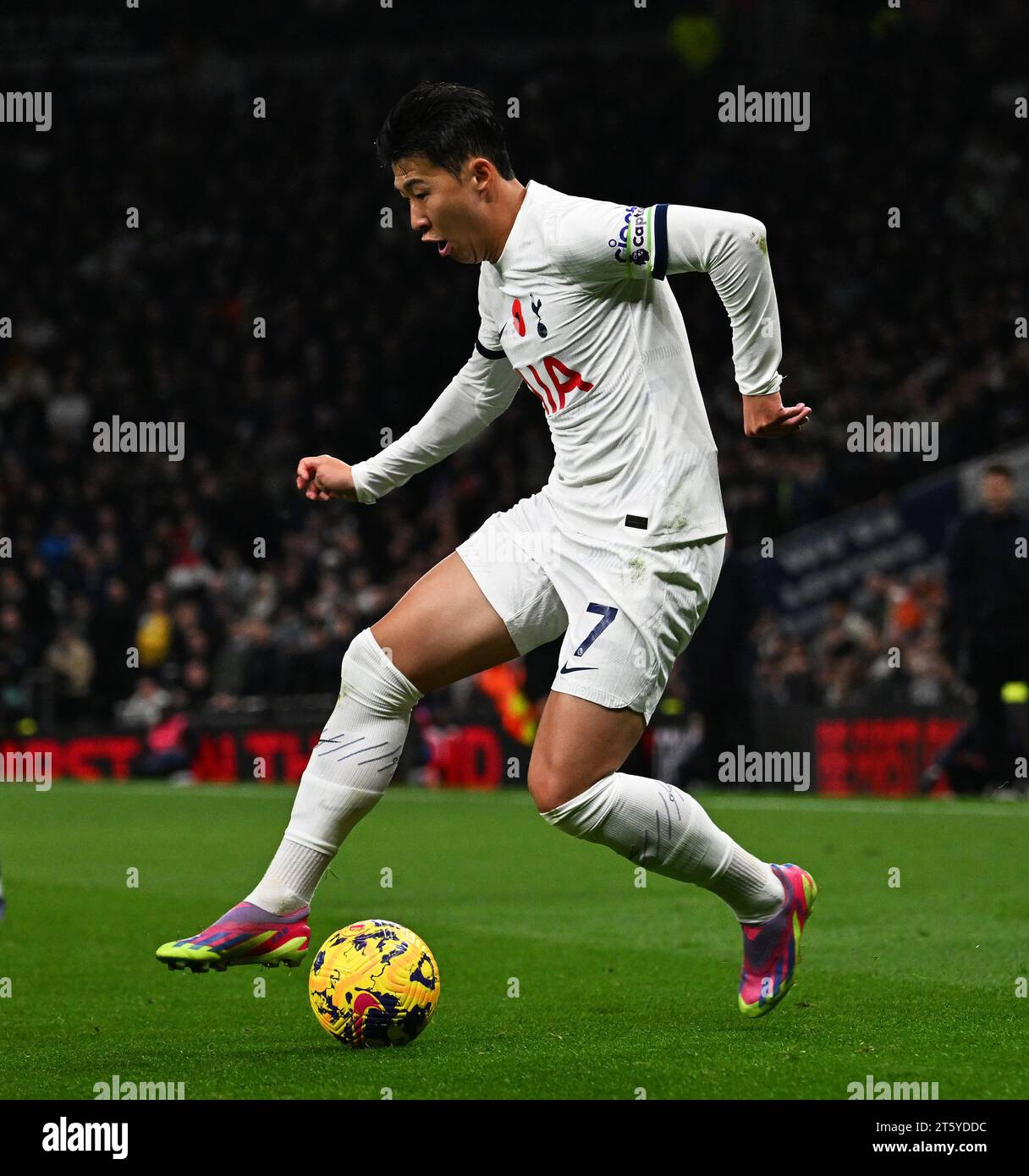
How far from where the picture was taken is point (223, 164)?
26016 mm

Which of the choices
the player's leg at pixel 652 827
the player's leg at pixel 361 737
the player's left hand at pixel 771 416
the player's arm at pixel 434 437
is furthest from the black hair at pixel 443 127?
the player's leg at pixel 652 827

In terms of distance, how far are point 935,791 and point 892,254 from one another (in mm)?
9233

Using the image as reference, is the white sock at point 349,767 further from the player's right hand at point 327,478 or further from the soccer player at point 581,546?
the player's right hand at point 327,478

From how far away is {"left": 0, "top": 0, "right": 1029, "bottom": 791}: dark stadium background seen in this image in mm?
16609

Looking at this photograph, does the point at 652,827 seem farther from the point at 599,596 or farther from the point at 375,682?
the point at 375,682

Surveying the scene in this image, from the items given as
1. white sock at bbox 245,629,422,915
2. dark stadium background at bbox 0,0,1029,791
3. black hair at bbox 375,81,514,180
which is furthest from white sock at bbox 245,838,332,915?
dark stadium background at bbox 0,0,1029,791

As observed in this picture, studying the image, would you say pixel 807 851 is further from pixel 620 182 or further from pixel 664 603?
pixel 620 182

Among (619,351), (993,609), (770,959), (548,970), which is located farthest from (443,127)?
(993,609)

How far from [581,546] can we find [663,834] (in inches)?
30.9

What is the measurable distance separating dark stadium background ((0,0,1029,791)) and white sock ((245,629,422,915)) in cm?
848

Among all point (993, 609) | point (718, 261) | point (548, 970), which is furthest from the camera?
point (993, 609)

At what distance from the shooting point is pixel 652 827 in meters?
4.89

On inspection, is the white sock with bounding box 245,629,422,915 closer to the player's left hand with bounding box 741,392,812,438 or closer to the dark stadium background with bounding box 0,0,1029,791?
the player's left hand with bounding box 741,392,812,438
